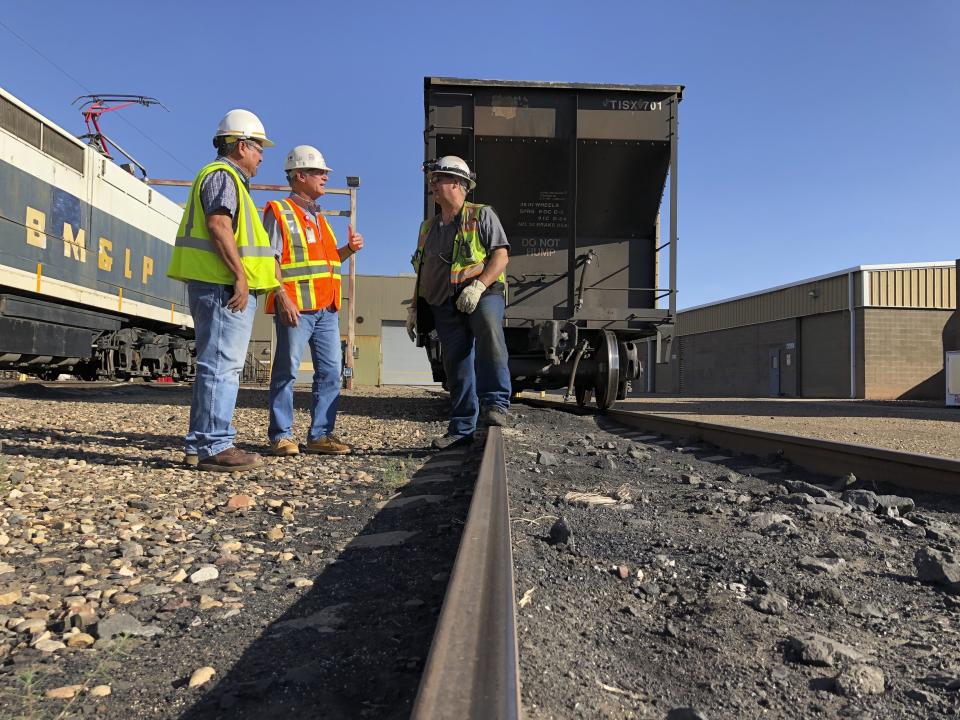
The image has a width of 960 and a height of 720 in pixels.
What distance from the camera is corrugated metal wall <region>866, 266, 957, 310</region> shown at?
25188 millimetres

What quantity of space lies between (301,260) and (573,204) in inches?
158

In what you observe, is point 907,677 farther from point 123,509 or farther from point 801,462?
point 801,462

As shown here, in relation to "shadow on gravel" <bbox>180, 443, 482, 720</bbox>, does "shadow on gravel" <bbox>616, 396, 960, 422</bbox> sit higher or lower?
higher

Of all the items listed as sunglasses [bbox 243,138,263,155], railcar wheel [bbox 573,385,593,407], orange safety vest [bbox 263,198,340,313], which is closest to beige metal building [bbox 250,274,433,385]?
railcar wheel [bbox 573,385,593,407]

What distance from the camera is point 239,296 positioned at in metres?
3.54

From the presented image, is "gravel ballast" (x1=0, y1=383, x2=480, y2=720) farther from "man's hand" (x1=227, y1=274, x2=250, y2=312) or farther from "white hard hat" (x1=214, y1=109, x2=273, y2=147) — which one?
"white hard hat" (x1=214, y1=109, x2=273, y2=147)

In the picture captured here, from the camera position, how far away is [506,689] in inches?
35.7

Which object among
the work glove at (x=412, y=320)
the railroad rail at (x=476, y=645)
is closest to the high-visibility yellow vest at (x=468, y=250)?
the work glove at (x=412, y=320)

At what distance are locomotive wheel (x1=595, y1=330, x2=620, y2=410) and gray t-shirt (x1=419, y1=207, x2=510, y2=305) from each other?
3069mm

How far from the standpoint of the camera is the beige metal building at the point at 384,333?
120 ft

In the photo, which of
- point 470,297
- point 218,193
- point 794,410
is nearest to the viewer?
point 218,193

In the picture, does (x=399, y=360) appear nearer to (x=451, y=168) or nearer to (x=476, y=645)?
(x=451, y=168)

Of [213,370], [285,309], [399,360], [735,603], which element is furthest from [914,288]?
[735,603]

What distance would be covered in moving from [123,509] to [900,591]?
2644 millimetres
